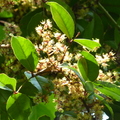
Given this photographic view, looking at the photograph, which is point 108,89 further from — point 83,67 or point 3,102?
point 3,102

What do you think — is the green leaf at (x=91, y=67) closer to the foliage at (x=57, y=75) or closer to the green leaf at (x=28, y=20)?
the foliage at (x=57, y=75)

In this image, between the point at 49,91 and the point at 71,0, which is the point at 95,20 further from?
the point at 49,91

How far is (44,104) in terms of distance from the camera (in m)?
0.95

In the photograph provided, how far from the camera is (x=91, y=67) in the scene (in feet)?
3.10

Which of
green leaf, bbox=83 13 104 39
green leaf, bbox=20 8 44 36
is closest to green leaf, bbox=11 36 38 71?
green leaf, bbox=20 8 44 36

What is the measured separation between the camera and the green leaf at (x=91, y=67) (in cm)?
94

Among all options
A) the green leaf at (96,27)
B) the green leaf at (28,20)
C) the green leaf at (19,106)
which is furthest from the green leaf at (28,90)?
the green leaf at (96,27)

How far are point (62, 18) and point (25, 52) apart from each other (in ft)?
0.49

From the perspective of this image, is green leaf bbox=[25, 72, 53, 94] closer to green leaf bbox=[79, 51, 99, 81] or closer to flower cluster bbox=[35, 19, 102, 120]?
flower cluster bbox=[35, 19, 102, 120]

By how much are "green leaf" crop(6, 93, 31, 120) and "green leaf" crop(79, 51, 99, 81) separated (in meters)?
0.20

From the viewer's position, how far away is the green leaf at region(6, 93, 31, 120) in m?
0.91

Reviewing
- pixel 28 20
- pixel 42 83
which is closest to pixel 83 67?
pixel 42 83

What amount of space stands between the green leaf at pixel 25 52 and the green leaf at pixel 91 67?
0.15 metres

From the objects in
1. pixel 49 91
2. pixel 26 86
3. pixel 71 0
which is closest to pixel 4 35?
pixel 26 86
